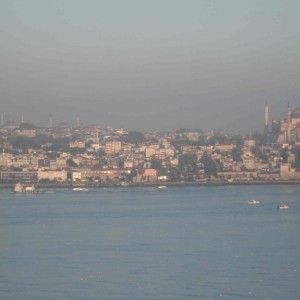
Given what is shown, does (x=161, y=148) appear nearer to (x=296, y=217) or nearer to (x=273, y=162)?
(x=273, y=162)

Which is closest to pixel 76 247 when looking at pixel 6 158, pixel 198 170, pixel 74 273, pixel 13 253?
pixel 13 253

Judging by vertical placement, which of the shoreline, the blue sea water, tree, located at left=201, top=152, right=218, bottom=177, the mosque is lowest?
the blue sea water

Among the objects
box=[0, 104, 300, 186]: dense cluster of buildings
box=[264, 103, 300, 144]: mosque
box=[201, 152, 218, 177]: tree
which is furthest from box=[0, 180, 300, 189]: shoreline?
box=[264, 103, 300, 144]: mosque

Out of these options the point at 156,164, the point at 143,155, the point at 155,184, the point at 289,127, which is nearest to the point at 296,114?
the point at 289,127

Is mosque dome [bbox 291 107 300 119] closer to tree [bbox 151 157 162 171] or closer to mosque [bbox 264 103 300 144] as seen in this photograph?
mosque [bbox 264 103 300 144]

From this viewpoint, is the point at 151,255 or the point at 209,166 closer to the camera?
the point at 151,255

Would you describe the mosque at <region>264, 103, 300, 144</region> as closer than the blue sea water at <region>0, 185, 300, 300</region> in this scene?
No

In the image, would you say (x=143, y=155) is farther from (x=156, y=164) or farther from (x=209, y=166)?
(x=209, y=166)

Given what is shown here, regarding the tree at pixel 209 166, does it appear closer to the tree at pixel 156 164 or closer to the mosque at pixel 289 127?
the tree at pixel 156 164
